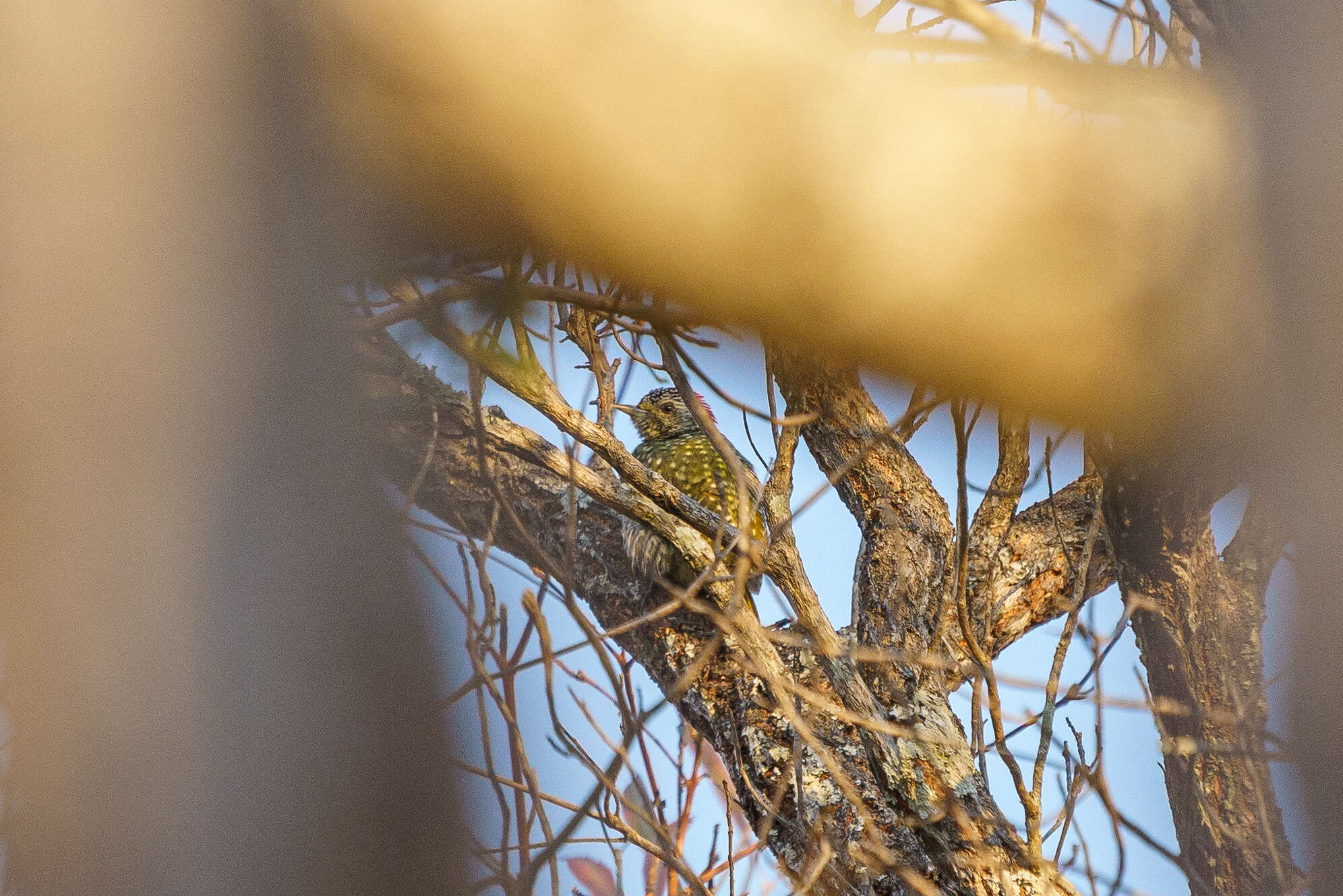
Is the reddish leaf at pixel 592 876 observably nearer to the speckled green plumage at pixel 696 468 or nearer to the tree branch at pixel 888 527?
the tree branch at pixel 888 527

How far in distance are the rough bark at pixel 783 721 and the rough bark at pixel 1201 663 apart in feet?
1.11

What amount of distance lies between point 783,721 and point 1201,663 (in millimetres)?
807

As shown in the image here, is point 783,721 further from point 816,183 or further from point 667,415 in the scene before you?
point 816,183

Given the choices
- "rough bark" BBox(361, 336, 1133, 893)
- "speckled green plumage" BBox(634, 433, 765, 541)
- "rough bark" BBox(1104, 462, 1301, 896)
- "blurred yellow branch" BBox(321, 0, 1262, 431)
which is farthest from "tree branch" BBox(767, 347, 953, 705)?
"blurred yellow branch" BBox(321, 0, 1262, 431)

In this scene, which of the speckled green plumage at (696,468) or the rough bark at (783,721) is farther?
the speckled green plumage at (696,468)

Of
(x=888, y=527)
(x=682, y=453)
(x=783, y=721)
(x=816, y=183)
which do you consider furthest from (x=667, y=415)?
(x=816, y=183)

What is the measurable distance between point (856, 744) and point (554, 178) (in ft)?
6.08

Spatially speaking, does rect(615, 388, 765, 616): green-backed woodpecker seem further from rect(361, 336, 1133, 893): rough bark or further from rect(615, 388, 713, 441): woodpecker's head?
rect(361, 336, 1133, 893): rough bark

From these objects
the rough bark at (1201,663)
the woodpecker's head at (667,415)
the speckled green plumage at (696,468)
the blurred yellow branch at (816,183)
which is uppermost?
the woodpecker's head at (667,415)

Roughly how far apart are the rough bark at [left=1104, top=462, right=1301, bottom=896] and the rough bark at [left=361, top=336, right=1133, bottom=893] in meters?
0.34

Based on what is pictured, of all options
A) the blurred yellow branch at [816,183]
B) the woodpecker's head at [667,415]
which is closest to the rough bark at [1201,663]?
the blurred yellow branch at [816,183]

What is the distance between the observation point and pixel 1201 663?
1872 mm

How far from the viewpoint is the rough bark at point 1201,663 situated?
4.78 ft

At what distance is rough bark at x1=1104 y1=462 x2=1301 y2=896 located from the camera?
4.78ft
